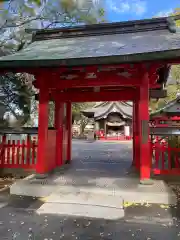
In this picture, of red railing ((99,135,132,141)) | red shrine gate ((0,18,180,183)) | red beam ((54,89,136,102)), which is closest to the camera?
red shrine gate ((0,18,180,183))

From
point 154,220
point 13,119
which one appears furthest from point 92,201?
point 13,119

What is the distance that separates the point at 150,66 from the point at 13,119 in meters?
6.62

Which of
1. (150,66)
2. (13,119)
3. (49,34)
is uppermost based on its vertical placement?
(49,34)

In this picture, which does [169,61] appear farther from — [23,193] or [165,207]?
[23,193]

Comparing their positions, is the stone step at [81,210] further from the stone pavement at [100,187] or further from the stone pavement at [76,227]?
the stone pavement at [100,187]

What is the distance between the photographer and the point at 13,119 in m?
9.62

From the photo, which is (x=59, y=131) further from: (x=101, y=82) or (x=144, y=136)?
(x=144, y=136)

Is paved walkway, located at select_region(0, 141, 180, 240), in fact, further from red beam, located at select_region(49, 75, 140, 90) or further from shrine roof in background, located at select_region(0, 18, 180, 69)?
shrine roof in background, located at select_region(0, 18, 180, 69)

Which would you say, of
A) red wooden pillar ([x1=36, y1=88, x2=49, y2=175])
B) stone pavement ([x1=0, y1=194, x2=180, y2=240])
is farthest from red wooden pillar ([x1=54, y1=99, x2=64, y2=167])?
stone pavement ([x1=0, y1=194, x2=180, y2=240])

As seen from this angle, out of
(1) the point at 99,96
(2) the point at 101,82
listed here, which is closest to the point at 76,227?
(2) the point at 101,82

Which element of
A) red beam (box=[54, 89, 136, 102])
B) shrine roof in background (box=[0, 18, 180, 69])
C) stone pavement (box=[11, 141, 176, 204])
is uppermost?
shrine roof in background (box=[0, 18, 180, 69])

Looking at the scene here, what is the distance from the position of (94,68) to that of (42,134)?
2.37 m

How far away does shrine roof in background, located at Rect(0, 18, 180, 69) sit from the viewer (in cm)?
497

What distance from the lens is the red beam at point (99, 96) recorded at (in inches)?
306
